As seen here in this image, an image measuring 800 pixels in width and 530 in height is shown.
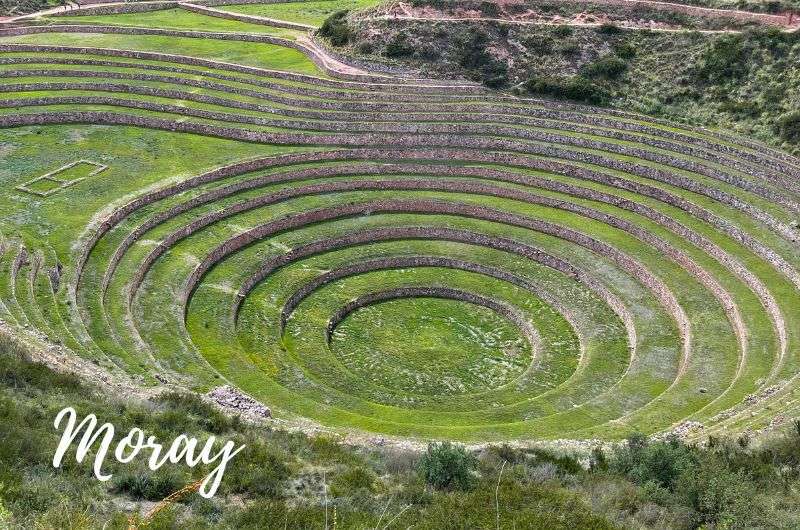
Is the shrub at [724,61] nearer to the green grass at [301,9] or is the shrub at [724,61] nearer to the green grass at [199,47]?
the green grass at [199,47]

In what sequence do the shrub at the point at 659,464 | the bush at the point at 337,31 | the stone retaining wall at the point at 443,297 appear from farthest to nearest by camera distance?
the bush at the point at 337,31 → the stone retaining wall at the point at 443,297 → the shrub at the point at 659,464

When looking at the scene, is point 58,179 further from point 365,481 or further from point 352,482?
point 365,481

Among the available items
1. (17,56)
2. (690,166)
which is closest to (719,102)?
(690,166)

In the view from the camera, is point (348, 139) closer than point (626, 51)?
Yes

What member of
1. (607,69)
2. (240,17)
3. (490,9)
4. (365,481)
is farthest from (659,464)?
(240,17)

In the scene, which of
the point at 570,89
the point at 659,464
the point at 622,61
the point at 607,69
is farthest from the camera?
the point at 622,61

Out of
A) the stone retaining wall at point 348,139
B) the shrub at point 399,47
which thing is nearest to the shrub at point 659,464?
the stone retaining wall at point 348,139
